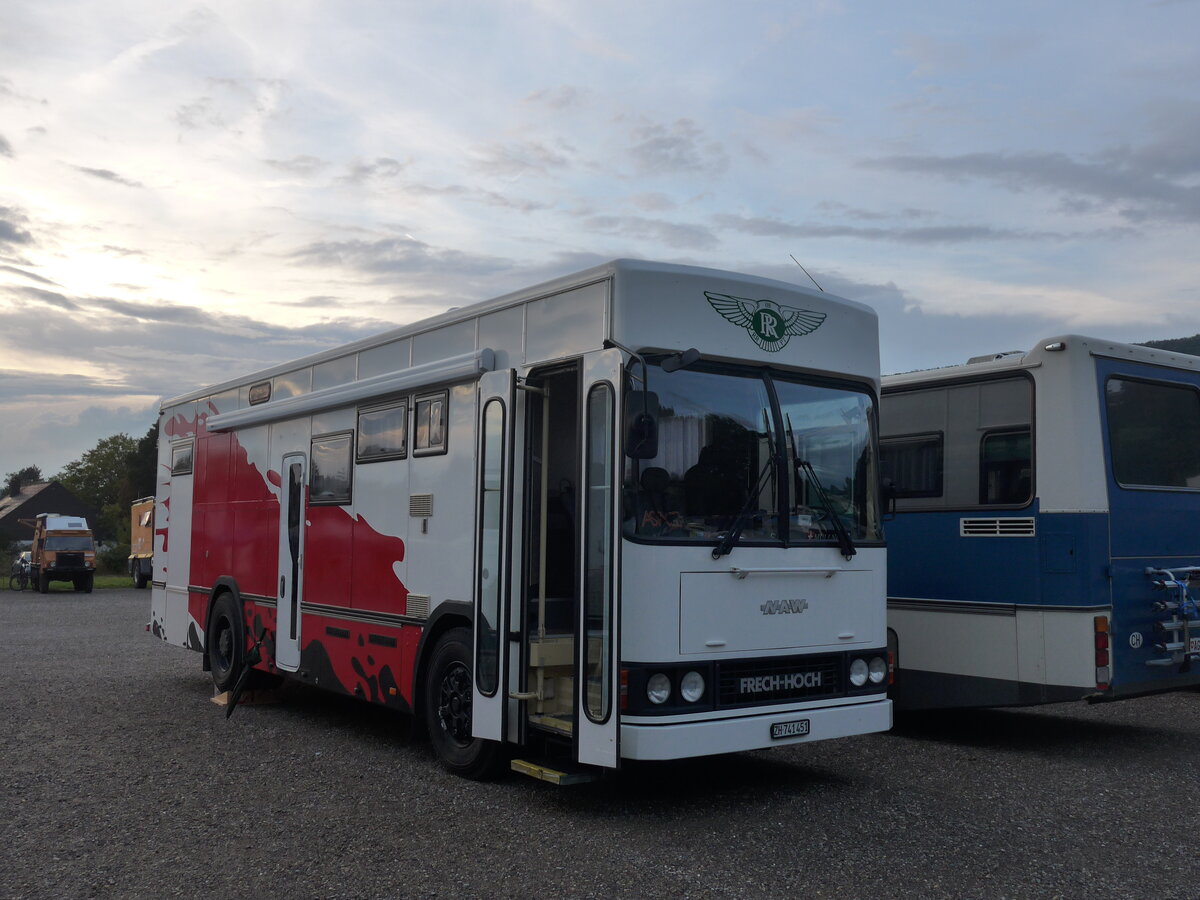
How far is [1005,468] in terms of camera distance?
8867 millimetres

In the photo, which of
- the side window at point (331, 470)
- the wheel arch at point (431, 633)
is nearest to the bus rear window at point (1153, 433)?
the wheel arch at point (431, 633)

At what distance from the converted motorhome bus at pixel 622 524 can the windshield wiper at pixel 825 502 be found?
0.6 inches

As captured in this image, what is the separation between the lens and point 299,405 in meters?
9.89

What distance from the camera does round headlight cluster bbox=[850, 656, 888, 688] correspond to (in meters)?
7.06

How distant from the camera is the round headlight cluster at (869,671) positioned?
23.2 ft

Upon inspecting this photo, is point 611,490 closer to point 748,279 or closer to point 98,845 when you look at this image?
point 748,279

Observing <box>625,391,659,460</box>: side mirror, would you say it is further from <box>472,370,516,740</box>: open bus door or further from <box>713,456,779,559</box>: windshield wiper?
<box>472,370,516,740</box>: open bus door

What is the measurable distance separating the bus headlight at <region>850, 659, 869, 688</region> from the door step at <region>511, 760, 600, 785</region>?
169 centimetres

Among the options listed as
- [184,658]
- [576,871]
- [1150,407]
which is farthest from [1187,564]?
[184,658]

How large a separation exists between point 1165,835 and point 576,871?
3339 millimetres

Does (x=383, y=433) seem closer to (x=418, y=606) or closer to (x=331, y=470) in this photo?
(x=331, y=470)

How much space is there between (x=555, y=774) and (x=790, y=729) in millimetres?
1375

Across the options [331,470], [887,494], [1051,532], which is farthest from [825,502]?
[331,470]

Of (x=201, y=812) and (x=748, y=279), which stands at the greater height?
(x=748, y=279)
